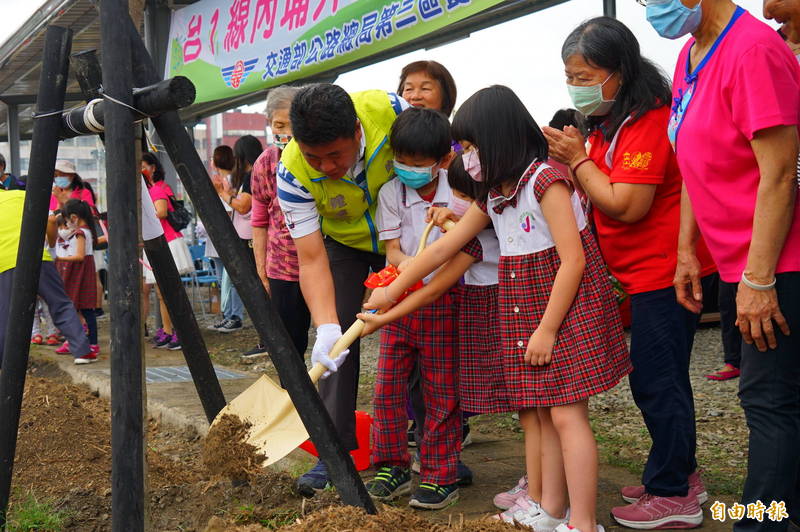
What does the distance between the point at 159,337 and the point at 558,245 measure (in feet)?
19.9

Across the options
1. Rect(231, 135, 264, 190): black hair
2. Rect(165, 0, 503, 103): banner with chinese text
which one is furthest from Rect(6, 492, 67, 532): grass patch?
Rect(165, 0, 503, 103): banner with chinese text

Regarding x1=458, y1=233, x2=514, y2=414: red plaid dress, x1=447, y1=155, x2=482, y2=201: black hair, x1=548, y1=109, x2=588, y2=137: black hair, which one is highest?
x1=548, y1=109, x2=588, y2=137: black hair

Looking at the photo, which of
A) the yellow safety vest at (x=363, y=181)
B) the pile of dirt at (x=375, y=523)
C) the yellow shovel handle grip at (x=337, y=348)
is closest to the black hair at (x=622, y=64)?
the yellow safety vest at (x=363, y=181)

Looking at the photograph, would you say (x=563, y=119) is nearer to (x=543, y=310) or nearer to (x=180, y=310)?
(x=543, y=310)

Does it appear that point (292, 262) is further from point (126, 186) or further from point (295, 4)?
point (295, 4)

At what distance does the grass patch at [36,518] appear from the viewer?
3.09 m

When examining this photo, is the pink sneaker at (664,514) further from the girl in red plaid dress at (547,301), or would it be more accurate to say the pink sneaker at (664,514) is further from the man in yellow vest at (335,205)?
the man in yellow vest at (335,205)

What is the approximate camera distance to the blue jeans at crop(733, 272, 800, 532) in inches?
86.0

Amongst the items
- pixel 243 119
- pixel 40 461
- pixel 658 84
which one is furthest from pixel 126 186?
pixel 243 119

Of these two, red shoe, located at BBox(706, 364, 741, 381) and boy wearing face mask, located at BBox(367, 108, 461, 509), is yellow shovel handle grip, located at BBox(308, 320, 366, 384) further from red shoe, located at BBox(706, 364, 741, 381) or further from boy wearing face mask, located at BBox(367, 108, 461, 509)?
red shoe, located at BBox(706, 364, 741, 381)

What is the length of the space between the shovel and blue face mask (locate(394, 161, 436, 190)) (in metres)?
0.62

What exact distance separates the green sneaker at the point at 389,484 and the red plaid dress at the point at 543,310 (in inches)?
29.1

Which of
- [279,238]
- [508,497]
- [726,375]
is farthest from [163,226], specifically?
[508,497]

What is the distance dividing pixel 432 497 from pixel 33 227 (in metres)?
1.74
